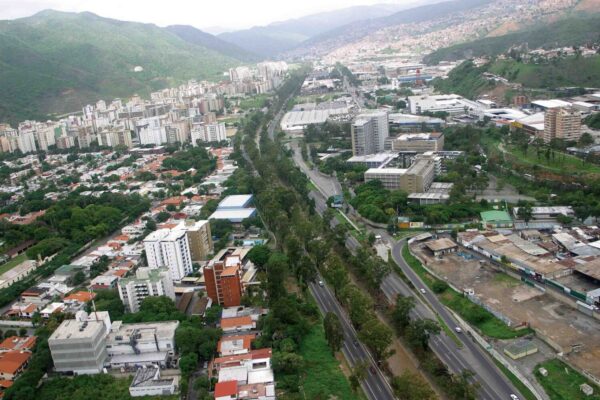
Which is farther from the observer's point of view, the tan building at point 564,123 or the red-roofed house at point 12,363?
the tan building at point 564,123

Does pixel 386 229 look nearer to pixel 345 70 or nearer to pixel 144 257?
pixel 144 257

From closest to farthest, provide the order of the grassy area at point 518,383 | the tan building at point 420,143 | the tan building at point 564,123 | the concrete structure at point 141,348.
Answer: the grassy area at point 518,383
the concrete structure at point 141,348
the tan building at point 564,123
the tan building at point 420,143

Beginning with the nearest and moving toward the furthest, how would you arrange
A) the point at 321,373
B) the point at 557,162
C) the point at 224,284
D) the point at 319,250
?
the point at 321,373 → the point at 224,284 → the point at 319,250 → the point at 557,162

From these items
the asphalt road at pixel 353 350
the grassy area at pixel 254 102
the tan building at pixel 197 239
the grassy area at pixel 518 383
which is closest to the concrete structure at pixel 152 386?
the asphalt road at pixel 353 350

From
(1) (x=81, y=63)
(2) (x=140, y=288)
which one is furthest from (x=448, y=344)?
(1) (x=81, y=63)

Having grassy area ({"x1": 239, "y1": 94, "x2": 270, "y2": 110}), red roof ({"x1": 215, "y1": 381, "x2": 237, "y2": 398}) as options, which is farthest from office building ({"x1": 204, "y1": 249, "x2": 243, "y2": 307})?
grassy area ({"x1": 239, "y1": 94, "x2": 270, "y2": 110})

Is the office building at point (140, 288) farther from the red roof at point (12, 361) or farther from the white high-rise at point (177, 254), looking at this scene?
the red roof at point (12, 361)

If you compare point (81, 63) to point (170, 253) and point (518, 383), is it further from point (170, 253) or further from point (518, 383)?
point (518, 383)
